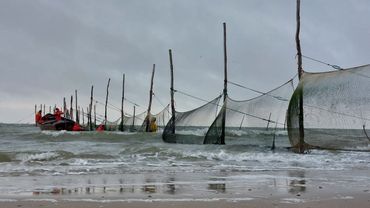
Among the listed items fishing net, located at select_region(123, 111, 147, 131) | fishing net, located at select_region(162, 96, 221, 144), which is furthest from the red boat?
fishing net, located at select_region(162, 96, 221, 144)

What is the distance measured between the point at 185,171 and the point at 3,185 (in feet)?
15.9

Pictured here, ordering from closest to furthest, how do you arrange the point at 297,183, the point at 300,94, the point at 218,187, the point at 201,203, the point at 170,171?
the point at 201,203 → the point at 218,187 → the point at 297,183 → the point at 170,171 → the point at 300,94

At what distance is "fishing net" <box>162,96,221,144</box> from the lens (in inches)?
815

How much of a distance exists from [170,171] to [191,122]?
10015 mm

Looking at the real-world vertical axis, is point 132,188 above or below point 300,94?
below

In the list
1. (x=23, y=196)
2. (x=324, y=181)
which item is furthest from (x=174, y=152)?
(x=23, y=196)

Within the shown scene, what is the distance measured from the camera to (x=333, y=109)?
14852 millimetres

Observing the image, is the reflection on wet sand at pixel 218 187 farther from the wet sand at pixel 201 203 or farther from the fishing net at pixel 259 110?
the fishing net at pixel 259 110

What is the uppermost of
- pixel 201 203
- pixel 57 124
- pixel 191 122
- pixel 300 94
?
pixel 300 94

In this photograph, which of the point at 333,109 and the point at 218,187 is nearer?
the point at 218,187

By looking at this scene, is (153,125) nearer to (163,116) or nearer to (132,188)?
(163,116)

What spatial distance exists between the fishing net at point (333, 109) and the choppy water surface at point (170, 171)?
Result: 2.03 ft

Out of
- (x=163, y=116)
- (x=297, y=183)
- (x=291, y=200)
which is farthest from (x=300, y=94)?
(x=163, y=116)

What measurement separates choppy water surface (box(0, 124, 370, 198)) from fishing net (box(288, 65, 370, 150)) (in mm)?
620
